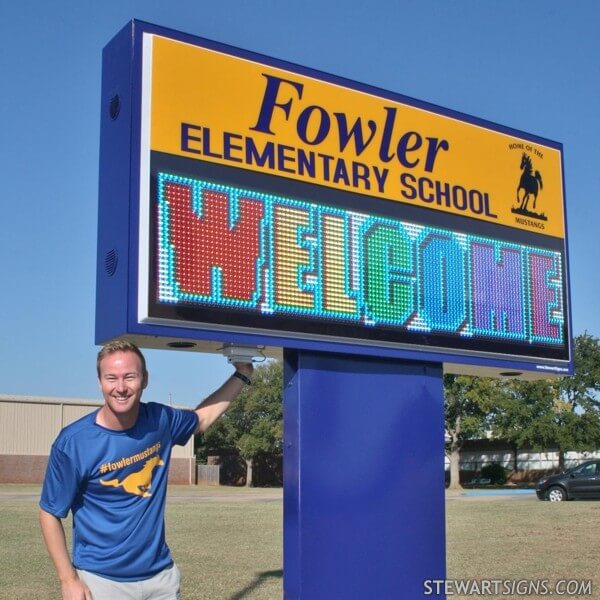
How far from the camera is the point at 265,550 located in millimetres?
14406

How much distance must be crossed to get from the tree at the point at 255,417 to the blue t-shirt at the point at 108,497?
56.4 meters

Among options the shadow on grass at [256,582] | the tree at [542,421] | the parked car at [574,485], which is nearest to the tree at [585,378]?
the tree at [542,421]

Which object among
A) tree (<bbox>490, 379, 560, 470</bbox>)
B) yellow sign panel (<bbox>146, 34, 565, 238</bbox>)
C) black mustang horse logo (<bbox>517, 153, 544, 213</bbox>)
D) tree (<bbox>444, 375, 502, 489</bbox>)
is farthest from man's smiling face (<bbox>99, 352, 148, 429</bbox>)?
tree (<bbox>490, 379, 560, 470</bbox>)

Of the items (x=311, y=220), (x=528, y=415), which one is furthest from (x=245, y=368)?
(x=528, y=415)

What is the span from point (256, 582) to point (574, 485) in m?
20.6

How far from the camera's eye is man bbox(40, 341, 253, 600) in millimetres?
4523

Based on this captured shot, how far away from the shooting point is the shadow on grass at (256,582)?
9991mm

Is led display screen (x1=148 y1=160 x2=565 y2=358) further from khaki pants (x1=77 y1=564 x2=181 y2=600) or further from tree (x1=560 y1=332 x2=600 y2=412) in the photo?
tree (x1=560 y1=332 x2=600 y2=412)

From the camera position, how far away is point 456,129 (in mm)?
8438

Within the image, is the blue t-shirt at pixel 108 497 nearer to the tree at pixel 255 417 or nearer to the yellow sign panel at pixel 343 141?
the yellow sign panel at pixel 343 141

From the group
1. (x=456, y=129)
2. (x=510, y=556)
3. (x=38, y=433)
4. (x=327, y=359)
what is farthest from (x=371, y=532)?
(x=38, y=433)

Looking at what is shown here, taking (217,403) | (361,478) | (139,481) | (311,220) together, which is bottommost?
(361,478)

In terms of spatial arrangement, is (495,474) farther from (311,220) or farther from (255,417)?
(311,220)

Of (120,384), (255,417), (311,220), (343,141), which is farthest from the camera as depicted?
(255,417)
